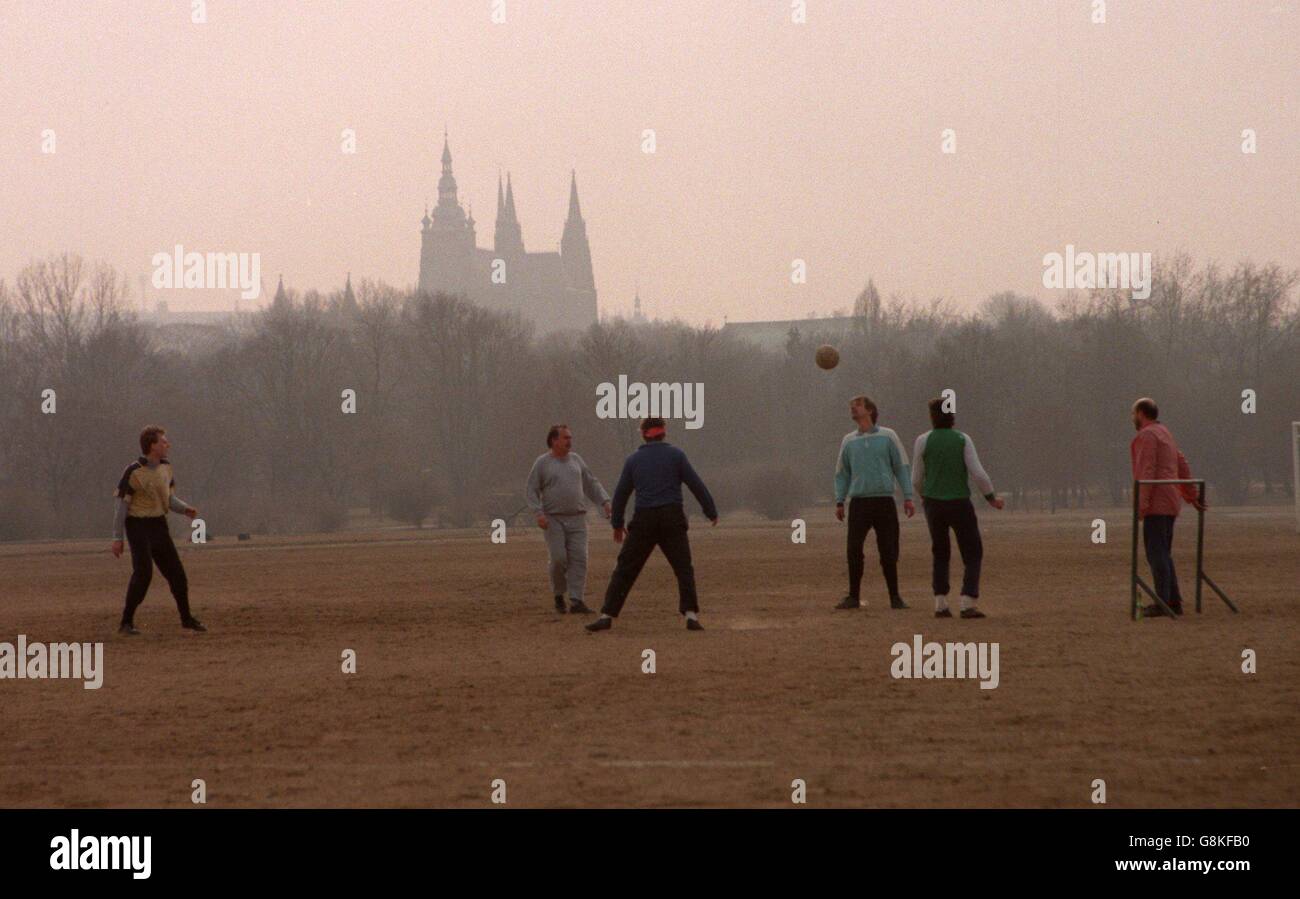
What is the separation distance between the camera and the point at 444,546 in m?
40.3

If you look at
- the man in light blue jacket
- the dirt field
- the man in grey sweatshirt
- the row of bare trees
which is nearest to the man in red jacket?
the dirt field

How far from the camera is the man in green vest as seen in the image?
15453 mm

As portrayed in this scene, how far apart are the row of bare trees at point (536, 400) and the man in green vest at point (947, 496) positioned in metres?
47.0

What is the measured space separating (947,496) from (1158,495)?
1.87m

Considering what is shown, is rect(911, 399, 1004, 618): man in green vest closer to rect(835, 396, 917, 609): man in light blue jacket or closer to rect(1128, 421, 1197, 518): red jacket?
rect(835, 396, 917, 609): man in light blue jacket

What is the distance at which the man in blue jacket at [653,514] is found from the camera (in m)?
15.2

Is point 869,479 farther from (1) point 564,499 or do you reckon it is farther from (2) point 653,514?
(1) point 564,499

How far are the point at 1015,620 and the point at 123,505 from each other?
8355 mm

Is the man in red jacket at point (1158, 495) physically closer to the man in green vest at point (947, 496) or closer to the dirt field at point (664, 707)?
the dirt field at point (664, 707)

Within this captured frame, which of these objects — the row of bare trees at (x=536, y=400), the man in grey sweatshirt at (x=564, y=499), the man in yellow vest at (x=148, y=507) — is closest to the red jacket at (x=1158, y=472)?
the man in grey sweatshirt at (x=564, y=499)

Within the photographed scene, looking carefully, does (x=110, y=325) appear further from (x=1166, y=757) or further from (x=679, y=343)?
(x=1166, y=757)

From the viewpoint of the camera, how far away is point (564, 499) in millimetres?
17203

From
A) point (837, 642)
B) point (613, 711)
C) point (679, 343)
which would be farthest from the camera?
point (679, 343)
